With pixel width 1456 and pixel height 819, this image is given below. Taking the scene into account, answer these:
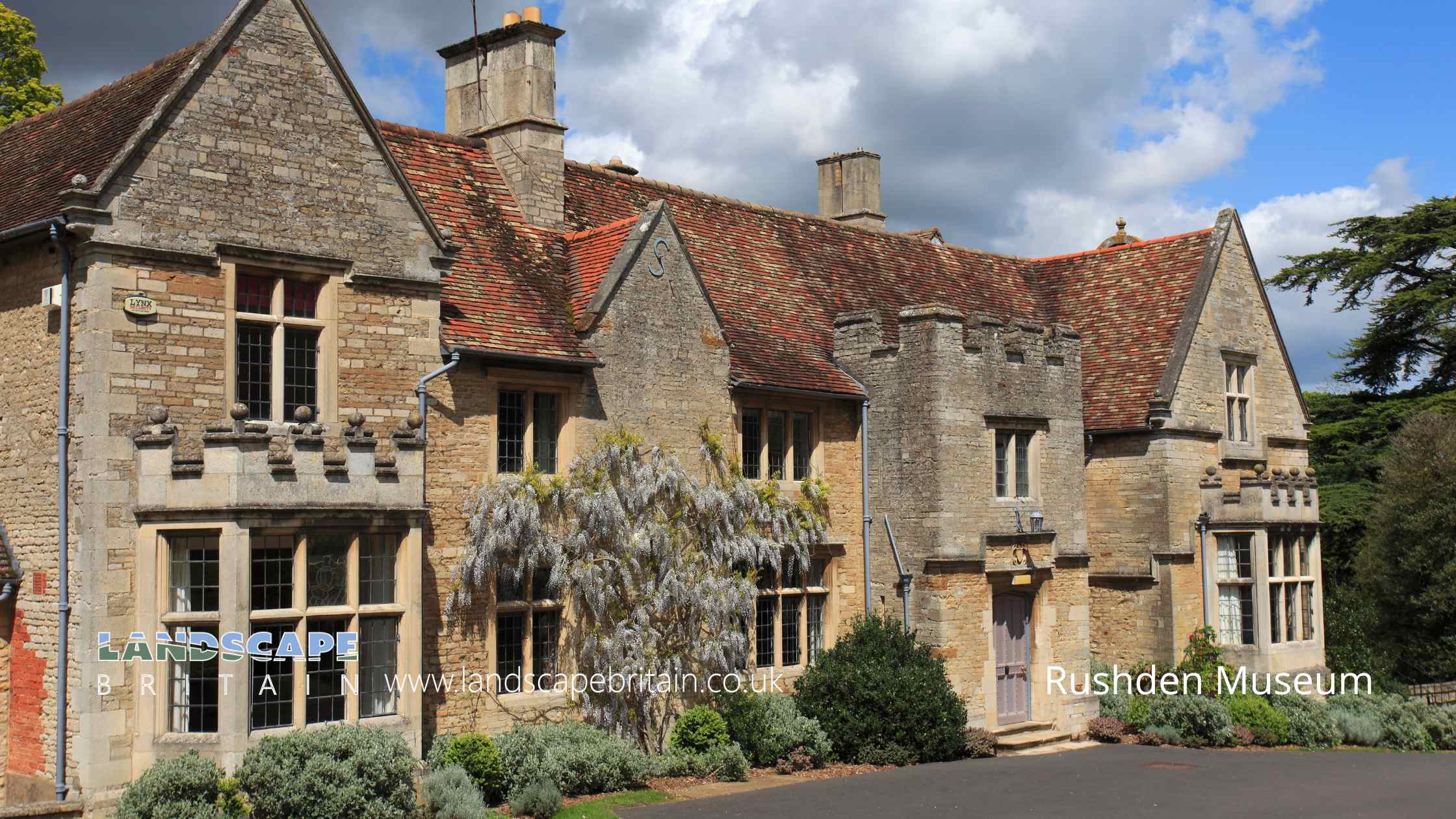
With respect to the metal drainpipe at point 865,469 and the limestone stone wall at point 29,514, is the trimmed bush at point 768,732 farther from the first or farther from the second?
the limestone stone wall at point 29,514

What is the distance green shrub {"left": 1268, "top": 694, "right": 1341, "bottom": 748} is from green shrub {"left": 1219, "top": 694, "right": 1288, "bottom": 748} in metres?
0.19

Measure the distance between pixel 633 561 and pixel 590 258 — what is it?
455 cm

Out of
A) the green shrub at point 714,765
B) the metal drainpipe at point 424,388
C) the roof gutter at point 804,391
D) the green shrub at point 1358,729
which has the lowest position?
the green shrub at point 1358,729

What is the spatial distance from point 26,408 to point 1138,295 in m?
20.6

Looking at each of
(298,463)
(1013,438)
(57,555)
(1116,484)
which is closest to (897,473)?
(1013,438)

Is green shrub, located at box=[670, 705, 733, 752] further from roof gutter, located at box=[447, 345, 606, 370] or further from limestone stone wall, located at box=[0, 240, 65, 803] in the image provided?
limestone stone wall, located at box=[0, 240, 65, 803]

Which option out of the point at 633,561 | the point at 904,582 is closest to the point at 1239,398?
the point at 904,582

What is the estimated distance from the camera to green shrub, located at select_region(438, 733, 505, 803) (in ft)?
52.7

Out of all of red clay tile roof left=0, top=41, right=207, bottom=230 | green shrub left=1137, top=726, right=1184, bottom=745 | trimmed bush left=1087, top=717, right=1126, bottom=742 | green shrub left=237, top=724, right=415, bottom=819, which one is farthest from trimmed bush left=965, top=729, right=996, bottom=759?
red clay tile roof left=0, top=41, right=207, bottom=230

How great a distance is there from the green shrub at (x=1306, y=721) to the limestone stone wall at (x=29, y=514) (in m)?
19.5

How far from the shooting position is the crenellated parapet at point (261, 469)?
14.1m

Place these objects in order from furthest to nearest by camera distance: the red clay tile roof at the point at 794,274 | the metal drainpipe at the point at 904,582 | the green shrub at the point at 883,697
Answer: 1. the red clay tile roof at the point at 794,274
2. the metal drainpipe at the point at 904,582
3. the green shrub at the point at 883,697

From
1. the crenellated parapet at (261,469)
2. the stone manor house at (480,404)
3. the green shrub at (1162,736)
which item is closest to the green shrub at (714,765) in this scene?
the stone manor house at (480,404)

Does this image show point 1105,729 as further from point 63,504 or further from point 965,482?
point 63,504
